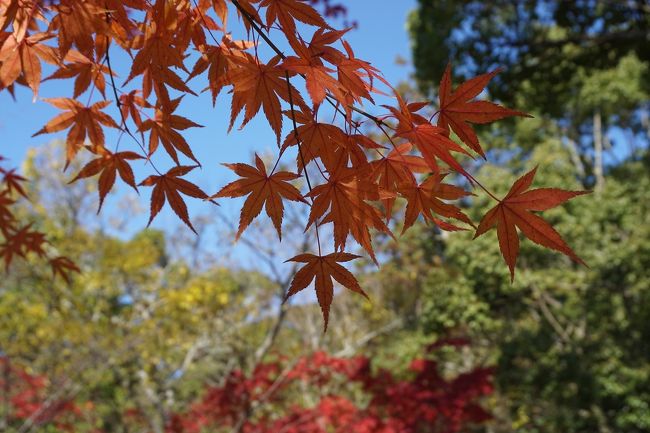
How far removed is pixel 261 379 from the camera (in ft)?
15.2

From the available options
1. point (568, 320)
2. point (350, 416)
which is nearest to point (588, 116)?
point (568, 320)

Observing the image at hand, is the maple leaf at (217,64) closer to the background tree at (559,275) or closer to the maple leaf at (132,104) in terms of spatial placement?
the maple leaf at (132,104)

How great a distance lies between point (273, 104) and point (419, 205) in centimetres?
31

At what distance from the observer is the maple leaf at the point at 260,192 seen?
88cm

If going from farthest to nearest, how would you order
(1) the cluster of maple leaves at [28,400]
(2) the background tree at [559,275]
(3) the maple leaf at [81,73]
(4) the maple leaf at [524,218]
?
(2) the background tree at [559,275], (1) the cluster of maple leaves at [28,400], (3) the maple leaf at [81,73], (4) the maple leaf at [524,218]

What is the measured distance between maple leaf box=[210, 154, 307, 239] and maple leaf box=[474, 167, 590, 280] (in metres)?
0.34

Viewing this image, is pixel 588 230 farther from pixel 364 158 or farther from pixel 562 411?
pixel 364 158

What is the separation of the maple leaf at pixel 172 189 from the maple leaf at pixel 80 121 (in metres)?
0.23

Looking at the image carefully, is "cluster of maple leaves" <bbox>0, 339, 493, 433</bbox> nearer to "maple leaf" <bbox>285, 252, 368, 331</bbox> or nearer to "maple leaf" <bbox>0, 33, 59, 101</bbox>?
"maple leaf" <bbox>285, 252, 368, 331</bbox>

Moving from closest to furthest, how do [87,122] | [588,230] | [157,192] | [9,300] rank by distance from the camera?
[157,192]
[87,122]
[588,230]
[9,300]

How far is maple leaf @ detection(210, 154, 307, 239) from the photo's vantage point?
0.88 metres

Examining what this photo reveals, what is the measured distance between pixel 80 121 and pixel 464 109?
0.94 metres

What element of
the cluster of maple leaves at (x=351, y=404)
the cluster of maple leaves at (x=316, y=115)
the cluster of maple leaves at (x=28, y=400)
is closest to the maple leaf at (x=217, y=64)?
the cluster of maple leaves at (x=316, y=115)

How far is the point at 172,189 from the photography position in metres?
1.11
